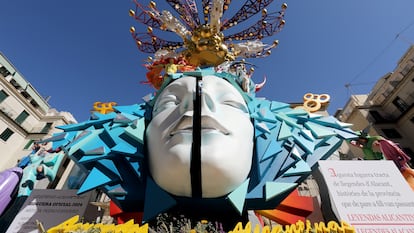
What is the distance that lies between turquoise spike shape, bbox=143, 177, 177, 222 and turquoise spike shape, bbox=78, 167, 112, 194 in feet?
2.73

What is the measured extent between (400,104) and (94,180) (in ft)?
89.4

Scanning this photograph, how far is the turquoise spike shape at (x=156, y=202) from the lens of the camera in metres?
3.42

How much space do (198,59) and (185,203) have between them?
5152 mm

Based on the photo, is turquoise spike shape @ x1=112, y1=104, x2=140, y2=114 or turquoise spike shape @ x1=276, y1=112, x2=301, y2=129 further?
turquoise spike shape @ x1=112, y1=104, x2=140, y2=114

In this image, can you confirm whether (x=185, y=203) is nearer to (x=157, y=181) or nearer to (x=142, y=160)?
(x=157, y=181)

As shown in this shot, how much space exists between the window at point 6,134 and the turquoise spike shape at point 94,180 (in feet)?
73.1

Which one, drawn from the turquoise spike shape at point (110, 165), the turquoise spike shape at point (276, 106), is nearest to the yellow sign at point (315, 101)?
the turquoise spike shape at point (276, 106)

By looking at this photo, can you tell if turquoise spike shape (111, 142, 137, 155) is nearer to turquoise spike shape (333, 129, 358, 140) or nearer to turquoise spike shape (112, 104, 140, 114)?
turquoise spike shape (112, 104, 140, 114)

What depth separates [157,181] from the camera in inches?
142

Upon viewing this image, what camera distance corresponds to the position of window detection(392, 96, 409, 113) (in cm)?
A: 2005

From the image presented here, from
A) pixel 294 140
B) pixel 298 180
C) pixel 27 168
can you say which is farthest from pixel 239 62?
pixel 27 168

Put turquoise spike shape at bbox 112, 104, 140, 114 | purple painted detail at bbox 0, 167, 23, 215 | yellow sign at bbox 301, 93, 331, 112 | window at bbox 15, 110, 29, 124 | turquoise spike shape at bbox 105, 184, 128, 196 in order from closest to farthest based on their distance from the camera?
turquoise spike shape at bbox 105, 184, 128, 196 → turquoise spike shape at bbox 112, 104, 140, 114 → purple painted detail at bbox 0, 167, 23, 215 → yellow sign at bbox 301, 93, 331, 112 → window at bbox 15, 110, 29, 124

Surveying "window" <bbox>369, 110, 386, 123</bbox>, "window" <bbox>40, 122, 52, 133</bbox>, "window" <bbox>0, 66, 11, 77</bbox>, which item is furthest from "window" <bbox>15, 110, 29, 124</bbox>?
"window" <bbox>369, 110, 386, 123</bbox>

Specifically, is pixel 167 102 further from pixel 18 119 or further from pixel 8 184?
pixel 18 119
